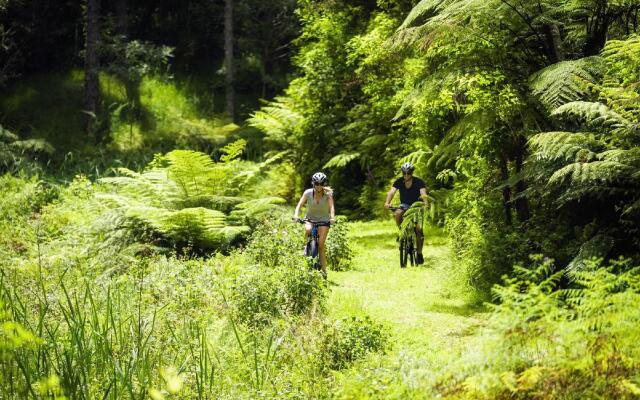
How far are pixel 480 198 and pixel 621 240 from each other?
3254 millimetres

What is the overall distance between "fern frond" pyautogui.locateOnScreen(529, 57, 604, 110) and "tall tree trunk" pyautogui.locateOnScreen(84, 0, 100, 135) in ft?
59.3

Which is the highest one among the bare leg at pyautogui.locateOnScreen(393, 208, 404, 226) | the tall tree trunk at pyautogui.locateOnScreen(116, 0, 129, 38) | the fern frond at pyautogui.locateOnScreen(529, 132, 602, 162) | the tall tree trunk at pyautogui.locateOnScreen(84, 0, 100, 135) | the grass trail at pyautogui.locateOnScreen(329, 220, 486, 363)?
the tall tree trunk at pyautogui.locateOnScreen(116, 0, 129, 38)

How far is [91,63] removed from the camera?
23312 millimetres

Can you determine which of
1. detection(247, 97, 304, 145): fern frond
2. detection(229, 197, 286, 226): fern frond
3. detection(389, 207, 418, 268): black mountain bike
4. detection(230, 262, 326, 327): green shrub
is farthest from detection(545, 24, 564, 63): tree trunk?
detection(247, 97, 304, 145): fern frond

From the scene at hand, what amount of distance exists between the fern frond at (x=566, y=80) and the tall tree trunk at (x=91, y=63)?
18073 millimetres

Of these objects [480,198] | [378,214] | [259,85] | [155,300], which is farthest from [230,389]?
[259,85]

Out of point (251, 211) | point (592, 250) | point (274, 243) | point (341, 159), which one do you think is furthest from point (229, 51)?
point (592, 250)

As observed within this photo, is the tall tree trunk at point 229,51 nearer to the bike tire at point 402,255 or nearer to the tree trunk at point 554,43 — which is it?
the bike tire at point 402,255

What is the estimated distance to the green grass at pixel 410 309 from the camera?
5297 mm

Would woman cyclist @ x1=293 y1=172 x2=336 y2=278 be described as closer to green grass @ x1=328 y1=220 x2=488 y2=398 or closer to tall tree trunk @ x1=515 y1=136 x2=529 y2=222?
green grass @ x1=328 y1=220 x2=488 y2=398

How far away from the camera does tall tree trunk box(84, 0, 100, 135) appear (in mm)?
23203

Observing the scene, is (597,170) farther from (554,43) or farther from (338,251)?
(338,251)

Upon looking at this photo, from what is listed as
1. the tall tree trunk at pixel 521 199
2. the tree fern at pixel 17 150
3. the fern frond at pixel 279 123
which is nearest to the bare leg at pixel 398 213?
the tall tree trunk at pixel 521 199

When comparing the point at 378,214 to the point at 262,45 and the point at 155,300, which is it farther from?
the point at 262,45
